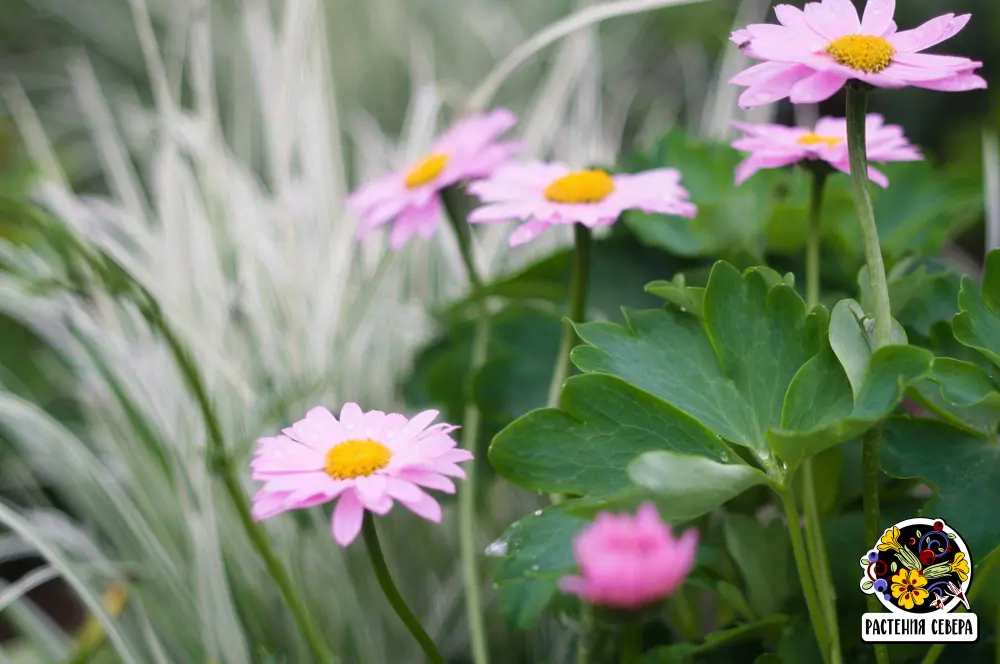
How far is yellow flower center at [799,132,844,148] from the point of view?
0.61m

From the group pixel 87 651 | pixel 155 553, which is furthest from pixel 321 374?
pixel 87 651

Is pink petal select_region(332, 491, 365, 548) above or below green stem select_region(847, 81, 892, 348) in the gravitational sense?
below

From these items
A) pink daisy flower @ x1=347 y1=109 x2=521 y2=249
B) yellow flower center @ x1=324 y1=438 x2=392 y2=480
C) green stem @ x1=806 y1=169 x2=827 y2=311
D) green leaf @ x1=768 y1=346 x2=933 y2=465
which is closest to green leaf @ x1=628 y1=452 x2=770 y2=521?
green leaf @ x1=768 y1=346 x2=933 y2=465

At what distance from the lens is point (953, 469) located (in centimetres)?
49

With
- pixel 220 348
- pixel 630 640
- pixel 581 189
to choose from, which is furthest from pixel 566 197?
pixel 220 348

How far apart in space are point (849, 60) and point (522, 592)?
0.35m

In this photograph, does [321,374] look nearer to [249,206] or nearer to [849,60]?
[249,206]

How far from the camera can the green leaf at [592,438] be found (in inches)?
18.5

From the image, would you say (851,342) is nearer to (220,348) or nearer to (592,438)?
(592,438)

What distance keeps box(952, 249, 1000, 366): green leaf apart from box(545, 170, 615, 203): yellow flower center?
0.83 feet

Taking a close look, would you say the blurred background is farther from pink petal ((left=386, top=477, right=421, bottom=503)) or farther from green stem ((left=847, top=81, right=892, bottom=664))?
green stem ((left=847, top=81, right=892, bottom=664))

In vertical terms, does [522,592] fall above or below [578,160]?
below

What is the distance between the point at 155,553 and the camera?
91cm

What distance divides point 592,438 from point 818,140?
11.7 inches
